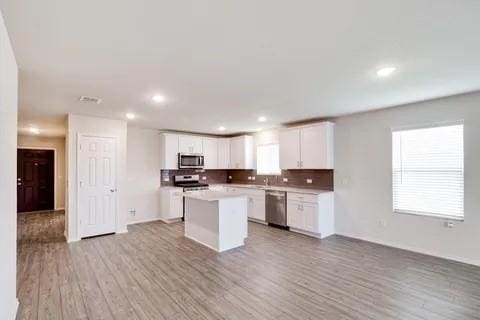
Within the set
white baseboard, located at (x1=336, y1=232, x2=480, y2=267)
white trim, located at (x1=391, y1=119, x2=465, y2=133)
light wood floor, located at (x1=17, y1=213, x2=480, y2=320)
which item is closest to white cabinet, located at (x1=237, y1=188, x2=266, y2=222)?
light wood floor, located at (x1=17, y1=213, x2=480, y2=320)

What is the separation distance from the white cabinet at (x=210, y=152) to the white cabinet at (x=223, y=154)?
0.32 ft

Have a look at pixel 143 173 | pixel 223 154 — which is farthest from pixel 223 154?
A: pixel 143 173

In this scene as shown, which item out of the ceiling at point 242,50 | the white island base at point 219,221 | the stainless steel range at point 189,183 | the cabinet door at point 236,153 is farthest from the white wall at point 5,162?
the cabinet door at point 236,153

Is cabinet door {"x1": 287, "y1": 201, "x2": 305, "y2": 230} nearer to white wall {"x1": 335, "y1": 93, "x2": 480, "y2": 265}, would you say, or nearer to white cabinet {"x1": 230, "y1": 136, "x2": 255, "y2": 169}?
white wall {"x1": 335, "y1": 93, "x2": 480, "y2": 265}

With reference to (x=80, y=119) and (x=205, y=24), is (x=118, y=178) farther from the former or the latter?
(x=205, y=24)

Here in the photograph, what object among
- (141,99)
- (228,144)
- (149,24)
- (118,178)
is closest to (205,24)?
(149,24)

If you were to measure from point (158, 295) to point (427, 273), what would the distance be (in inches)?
139

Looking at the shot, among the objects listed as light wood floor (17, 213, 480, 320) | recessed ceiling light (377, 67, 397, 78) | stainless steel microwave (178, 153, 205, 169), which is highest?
recessed ceiling light (377, 67, 397, 78)

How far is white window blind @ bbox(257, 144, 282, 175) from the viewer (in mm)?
6613

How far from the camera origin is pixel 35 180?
796 cm

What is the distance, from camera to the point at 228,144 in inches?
302

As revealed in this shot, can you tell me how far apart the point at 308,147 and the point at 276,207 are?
158 centimetres

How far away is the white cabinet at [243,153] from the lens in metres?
7.08

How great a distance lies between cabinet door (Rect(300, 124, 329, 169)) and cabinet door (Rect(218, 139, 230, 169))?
2.79 m
